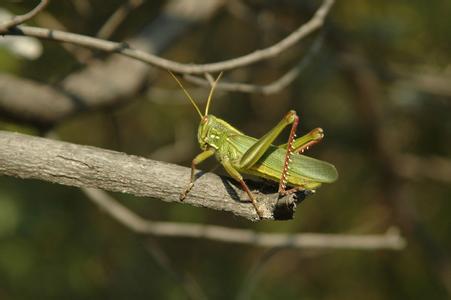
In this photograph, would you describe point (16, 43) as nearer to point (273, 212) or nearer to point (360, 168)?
point (273, 212)

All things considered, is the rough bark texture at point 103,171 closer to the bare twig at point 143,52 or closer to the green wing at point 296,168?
the bare twig at point 143,52

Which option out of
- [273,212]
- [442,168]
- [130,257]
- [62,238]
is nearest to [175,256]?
[130,257]

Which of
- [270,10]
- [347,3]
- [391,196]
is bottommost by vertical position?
[391,196]

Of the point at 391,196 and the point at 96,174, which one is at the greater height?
the point at 391,196

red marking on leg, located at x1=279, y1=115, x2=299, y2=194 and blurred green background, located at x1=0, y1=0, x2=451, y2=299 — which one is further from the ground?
blurred green background, located at x1=0, y1=0, x2=451, y2=299

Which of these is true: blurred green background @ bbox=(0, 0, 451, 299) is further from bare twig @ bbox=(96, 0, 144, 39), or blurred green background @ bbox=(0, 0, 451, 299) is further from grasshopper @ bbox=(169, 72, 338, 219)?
grasshopper @ bbox=(169, 72, 338, 219)

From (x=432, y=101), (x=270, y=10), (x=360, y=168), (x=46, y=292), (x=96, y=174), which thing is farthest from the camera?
(x=360, y=168)

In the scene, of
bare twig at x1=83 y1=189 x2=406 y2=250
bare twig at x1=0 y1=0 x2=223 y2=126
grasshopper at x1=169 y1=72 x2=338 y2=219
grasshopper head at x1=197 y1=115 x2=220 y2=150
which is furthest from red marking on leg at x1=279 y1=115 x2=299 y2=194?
bare twig at x1=83 y1=189 x2=406 y2=250
